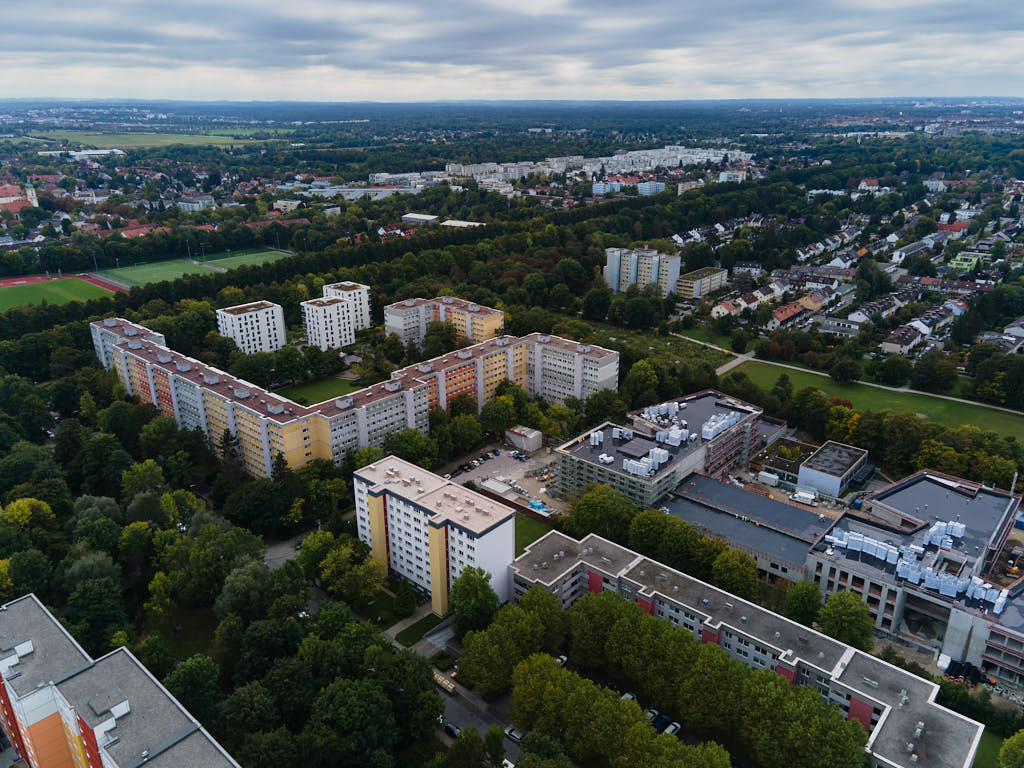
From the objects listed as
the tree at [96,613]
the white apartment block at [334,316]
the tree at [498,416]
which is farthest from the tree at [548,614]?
the white apartment block at [334,316]

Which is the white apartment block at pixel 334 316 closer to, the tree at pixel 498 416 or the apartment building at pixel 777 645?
the tree at pixel 498 416

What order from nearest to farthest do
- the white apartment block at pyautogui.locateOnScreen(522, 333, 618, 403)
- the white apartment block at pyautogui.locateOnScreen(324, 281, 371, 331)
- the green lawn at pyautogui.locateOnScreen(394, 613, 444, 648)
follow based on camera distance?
the green lawn at pyautogui.locateOnScreen(394, 613, 444, 648)
the white apartment block at pyautogui.locateOnScreen(522, 333, 618, 403)
the white apartment block at pyautogui.locateOnScreen(324, 281, 371, 331)

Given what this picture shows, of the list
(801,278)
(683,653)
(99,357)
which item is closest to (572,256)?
(801,278)

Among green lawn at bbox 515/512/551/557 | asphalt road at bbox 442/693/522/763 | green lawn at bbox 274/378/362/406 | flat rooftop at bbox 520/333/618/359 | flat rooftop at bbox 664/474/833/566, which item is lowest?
green lawn at bbox 515/512/551/557

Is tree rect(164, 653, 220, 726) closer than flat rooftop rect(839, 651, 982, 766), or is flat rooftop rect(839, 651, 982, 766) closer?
flat rooftop rect(839, 651, 982, 766)

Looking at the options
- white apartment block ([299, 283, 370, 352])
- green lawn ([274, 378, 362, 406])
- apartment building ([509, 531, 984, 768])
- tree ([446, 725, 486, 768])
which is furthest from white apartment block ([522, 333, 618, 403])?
tree ([446, 725, 486, 768])

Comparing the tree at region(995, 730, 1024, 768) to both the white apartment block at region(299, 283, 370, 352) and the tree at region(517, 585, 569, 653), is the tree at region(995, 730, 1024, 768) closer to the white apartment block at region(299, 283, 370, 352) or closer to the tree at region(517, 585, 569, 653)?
the tree at region(517, 585, 569, 653)
